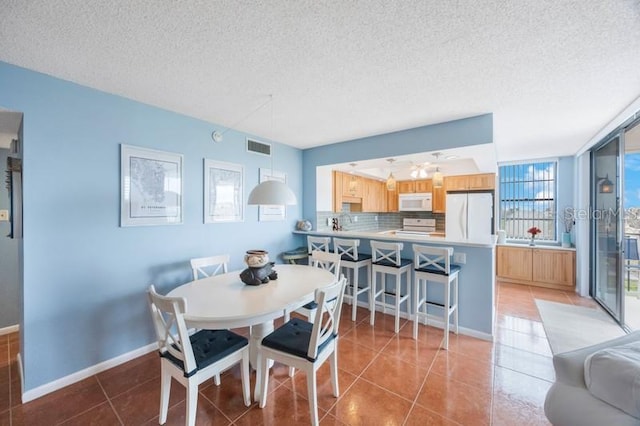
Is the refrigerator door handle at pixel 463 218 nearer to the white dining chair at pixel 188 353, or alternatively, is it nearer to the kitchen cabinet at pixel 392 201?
the kitchen cabinet at pixel 392 201

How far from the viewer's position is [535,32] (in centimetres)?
149

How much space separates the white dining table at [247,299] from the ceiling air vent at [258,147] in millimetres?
1799

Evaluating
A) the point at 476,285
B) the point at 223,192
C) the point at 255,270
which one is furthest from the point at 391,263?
the point at 223,192

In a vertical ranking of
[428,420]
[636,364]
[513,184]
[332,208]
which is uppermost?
[513,184]

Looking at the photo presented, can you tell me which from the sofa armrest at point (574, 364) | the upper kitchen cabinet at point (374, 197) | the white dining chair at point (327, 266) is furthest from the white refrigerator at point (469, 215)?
the sofa armrest at point (574, 364)

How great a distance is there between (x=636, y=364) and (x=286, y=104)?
110 inches

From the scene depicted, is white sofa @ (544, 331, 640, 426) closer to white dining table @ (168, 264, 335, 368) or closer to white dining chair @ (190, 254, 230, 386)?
white dining table @ (168, 264, 335, 368)

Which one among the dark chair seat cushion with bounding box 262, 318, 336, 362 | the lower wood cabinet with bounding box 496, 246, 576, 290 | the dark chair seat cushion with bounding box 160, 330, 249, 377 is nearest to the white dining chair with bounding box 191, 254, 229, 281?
the dark chair seat cushion with bounding box 160, 330, 249, 377

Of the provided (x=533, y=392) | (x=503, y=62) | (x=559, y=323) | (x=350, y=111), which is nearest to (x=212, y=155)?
(x=350, y=111)

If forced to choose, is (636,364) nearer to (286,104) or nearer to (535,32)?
(535,32)

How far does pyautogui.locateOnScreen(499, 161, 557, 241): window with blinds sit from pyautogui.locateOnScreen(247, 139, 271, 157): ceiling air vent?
503 centimetres

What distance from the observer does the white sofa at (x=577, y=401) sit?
3.39ft

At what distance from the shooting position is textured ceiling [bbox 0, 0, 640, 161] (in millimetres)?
1354

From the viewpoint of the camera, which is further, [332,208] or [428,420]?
[332,208]
